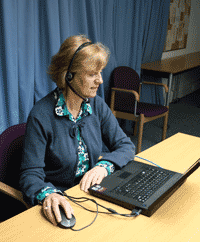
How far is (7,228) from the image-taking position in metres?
0.83

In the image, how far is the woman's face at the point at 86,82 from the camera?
4.07 feet

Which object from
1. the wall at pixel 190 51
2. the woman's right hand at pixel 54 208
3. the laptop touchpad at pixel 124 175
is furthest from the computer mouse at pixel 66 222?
the wall at pixel 190 51

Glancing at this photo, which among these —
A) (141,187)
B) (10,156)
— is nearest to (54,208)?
(141,187)

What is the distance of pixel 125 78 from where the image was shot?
3.42 metres

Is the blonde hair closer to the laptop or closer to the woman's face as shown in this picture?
the woman's face

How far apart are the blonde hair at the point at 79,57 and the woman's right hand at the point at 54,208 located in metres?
0.55

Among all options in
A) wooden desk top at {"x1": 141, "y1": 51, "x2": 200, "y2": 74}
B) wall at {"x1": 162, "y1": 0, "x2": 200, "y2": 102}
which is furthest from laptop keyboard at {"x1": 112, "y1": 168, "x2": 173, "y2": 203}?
wall at {"x1": 162, "y1": 0, "x2": 200, "y2": 102}

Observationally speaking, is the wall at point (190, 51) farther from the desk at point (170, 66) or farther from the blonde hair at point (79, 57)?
the blonde hair at point (79, 57)

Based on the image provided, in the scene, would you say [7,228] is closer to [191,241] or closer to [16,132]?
[191,241]

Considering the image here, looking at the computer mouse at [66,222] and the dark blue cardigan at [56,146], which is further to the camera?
the dark blue cardigan at [56,146]

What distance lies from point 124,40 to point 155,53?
975 millimetres

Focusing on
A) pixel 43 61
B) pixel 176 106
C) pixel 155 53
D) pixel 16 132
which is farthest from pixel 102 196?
pixel 176 106

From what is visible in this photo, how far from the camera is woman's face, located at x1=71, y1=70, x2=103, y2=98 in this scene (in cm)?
124

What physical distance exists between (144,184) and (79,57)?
0.58m
